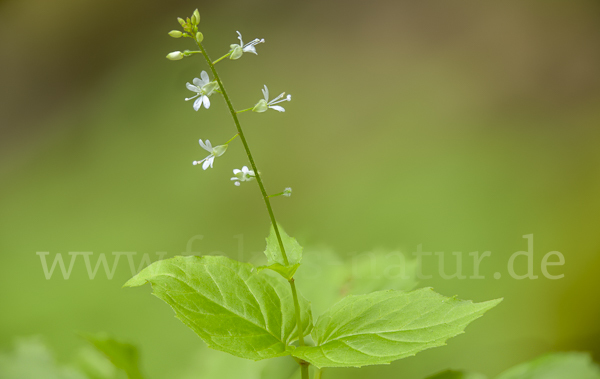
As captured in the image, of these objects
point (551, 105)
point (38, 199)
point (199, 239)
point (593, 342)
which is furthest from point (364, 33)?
point (38, 199)

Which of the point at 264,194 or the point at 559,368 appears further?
the point at 559,368

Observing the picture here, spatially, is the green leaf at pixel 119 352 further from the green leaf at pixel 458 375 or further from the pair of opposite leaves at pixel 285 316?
the green leaf at pixel 458 375

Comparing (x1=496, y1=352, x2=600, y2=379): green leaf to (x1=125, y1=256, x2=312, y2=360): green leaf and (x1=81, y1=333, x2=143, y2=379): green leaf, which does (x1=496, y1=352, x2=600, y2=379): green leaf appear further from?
(x1=81, y1=333, x2=143, y2=379): green leaf

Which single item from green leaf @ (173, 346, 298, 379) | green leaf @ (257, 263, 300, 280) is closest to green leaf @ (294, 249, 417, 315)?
green leaf @ (173, 346, 298, 379)

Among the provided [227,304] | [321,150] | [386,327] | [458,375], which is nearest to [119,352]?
[227,304]

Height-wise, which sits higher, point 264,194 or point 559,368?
point 264,194

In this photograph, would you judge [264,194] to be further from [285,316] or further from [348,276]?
[348,276]

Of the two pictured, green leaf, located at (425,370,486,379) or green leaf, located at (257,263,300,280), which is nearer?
green leaf, located at (257,263,300,280)
